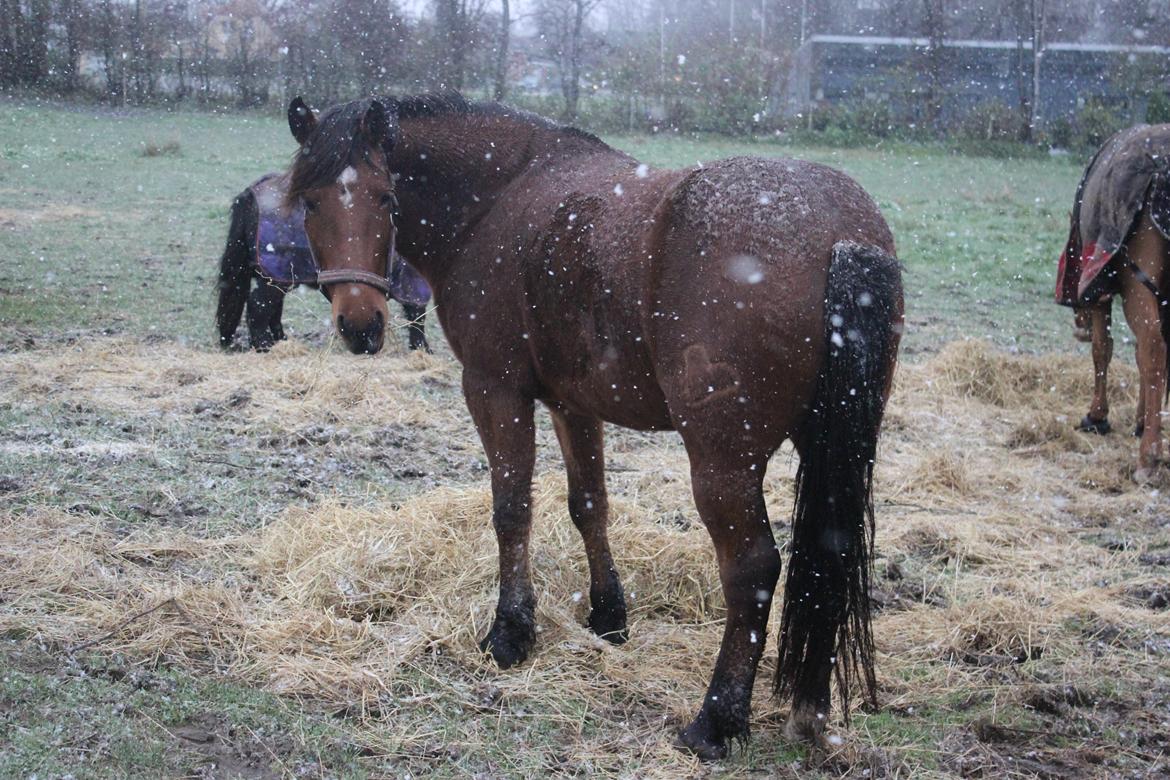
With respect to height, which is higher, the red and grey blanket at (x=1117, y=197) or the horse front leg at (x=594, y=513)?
the red and grey blanket at (x=1117, y=197)

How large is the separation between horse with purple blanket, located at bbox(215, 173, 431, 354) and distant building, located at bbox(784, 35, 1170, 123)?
15.0 metres

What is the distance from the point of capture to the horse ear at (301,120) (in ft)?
11.2

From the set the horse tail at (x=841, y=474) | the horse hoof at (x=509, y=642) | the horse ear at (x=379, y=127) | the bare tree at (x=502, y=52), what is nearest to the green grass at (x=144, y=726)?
the horse hoof at (x=509, y=642)

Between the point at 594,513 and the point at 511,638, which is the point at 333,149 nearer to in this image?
the point at 594,513

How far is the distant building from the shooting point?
2092cm

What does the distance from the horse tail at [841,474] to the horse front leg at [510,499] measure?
3.26ft

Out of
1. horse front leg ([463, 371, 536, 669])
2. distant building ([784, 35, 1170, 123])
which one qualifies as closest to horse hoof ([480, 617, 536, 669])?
horse front leg ([463, 371, 536, 669])

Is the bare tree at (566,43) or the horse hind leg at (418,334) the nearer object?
the horse hind leg at (418,334)

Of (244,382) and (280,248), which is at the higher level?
(280,248)

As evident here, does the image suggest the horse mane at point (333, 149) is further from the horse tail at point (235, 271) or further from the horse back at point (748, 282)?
the horse tail at point (235, 271)

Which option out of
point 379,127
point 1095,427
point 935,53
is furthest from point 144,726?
point 935,53

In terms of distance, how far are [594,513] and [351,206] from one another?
1.40 m

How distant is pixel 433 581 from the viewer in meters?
3.79

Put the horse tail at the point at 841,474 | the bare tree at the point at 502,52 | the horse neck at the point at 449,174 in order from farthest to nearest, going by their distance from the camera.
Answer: the bare tree at the point at 502,52 → the horse neck at the point at 449,174 → the horse tail at the point at 841,474
